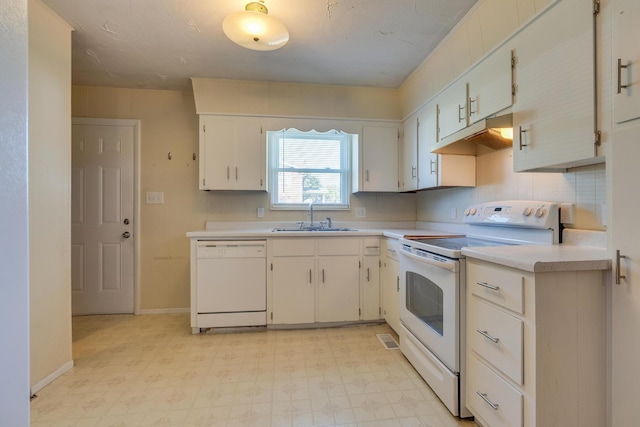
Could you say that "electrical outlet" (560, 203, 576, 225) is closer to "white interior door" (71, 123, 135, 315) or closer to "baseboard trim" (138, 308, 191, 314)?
"baseboard trim" (138, 308, 191, 314)

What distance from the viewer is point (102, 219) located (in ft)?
9.96

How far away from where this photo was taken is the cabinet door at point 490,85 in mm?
1640

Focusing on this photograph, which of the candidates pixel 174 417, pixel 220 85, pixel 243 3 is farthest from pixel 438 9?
pixel 174 417

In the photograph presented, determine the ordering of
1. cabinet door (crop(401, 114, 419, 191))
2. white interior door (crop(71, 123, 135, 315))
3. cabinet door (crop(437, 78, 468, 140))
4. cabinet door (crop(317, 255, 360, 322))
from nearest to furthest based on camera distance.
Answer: cabinet door (crop(437, 78, 468, 140))
cabinet door (crop(317, 255, 360, 322))
cabinet door (crop(401, 114, 419, 191))
white interior door (crop(71, 123, 135, 315))

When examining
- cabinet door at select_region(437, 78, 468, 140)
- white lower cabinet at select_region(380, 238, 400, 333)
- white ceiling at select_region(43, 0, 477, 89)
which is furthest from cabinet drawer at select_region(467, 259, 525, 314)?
white ceiling at select_region(43, 0, 477, 89)

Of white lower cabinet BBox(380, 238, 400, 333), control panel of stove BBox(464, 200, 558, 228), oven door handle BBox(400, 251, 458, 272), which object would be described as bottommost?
white lower cabinet BBox(380, 238, 400, 333)

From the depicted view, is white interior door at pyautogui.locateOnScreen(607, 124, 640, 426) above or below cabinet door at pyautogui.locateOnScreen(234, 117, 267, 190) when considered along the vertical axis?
below

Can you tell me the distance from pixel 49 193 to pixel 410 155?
2912mm

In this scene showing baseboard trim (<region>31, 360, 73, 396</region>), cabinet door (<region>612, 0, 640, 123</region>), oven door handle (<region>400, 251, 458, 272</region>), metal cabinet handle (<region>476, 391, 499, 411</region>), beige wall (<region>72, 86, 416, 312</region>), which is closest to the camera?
cabinet door (<region>612, 0, 640, 123</region>)

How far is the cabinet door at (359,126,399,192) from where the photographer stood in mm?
3086

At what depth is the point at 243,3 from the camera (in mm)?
1824

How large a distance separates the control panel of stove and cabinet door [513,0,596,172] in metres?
0.28

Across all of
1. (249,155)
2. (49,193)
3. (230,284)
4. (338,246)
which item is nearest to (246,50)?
(249,155)

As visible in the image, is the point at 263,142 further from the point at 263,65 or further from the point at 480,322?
the point at 480,322
